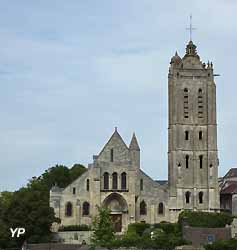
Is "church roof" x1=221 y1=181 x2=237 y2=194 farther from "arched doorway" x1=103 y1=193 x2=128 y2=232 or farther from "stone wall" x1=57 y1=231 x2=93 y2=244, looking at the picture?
"stone wall" x1=57 y1=231 x2=93 y2=244

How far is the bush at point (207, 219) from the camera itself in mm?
71000

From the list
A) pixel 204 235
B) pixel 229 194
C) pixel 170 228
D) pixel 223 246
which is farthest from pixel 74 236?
pixel 223 246

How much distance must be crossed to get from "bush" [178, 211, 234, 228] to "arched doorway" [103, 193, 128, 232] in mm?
9563

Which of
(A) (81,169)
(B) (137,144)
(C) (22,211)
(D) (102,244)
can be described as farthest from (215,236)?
(A) (81,169)

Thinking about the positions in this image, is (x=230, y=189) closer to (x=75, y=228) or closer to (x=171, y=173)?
(x=171, y=173)

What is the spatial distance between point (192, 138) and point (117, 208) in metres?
11.7

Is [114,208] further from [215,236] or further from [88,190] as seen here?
[215,236]

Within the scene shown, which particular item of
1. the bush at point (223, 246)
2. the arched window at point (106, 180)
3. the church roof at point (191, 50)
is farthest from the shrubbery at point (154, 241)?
the church roof at point (191, 50)

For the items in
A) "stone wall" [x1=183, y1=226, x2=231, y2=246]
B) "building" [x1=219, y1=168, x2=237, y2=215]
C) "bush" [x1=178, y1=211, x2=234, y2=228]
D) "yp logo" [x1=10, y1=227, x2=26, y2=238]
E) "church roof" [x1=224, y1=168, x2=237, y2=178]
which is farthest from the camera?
"church roof" [x1=224, y1=168, x2=237, y2=178]

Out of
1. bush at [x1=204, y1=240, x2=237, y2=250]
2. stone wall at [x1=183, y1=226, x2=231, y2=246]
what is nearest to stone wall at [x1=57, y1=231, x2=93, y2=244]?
stone wall at [x1=183, y1=226, x2=231, y2=246]

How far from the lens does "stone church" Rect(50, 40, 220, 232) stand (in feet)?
267

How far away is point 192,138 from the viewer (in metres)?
84.3

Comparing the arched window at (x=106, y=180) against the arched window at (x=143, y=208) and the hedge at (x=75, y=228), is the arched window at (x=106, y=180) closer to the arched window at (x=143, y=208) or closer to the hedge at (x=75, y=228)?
the arched window at (x=143, y=208)

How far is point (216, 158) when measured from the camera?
83500 mm
